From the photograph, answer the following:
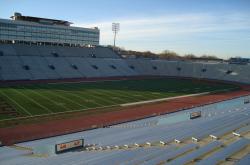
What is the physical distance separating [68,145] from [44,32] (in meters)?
53.7

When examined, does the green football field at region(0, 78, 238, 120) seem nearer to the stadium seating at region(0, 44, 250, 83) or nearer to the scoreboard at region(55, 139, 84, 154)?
the stadium seating at region(0, 44, 250, 83)

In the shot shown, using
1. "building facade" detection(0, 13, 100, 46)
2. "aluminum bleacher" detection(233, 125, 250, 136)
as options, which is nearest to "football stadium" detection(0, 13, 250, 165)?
"aluminum bleacher" detection(233, 125, 250, 136)

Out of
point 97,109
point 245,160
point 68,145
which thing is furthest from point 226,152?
point 97,109

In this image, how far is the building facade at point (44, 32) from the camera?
63.7 metres

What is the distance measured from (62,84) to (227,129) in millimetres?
32908

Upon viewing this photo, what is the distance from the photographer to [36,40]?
223 feet

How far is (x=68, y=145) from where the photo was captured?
64.1 ft

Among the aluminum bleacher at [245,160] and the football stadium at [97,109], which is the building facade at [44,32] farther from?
the aluminum bleacher at [245,160]

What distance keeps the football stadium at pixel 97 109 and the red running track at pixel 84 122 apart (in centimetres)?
8

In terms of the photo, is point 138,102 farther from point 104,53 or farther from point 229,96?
point 104,53

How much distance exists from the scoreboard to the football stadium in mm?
63

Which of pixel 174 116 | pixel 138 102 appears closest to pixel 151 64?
pixel 138 102

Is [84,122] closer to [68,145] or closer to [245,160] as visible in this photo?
[68,145]

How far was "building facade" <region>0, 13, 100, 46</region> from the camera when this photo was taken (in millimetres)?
63656
